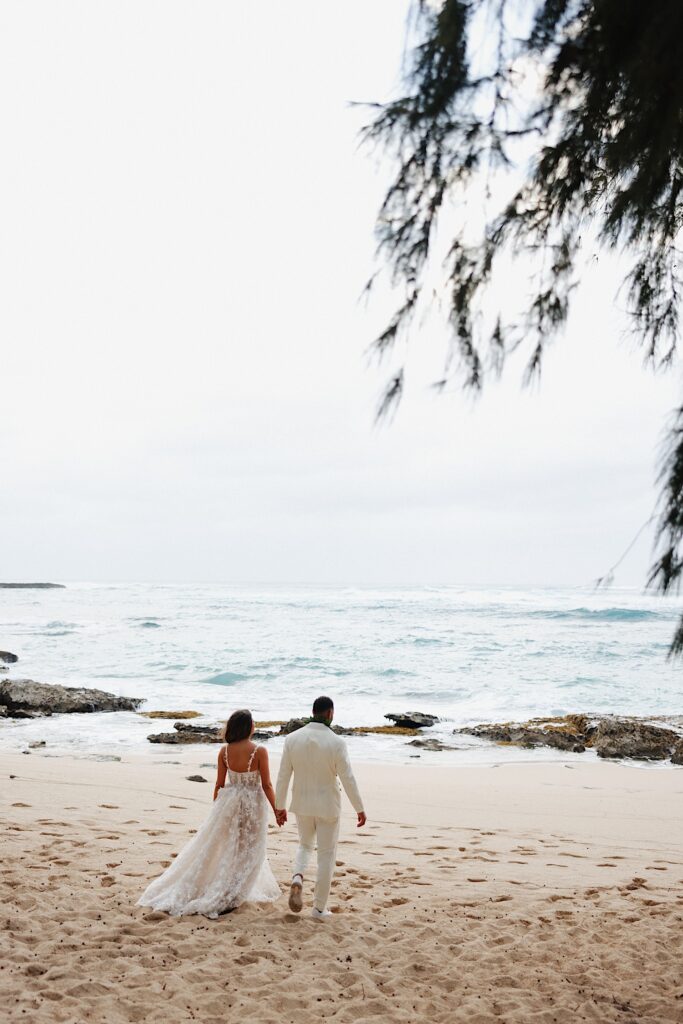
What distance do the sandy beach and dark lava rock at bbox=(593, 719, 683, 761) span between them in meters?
3.96

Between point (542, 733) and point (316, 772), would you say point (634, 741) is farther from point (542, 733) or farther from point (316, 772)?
point (316, 772)

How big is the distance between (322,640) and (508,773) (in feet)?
69.5

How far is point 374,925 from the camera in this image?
5.50 metres

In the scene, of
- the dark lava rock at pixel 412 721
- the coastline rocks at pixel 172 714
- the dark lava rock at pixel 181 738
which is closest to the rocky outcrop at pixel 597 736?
the dark lava rock at pixel 412 721

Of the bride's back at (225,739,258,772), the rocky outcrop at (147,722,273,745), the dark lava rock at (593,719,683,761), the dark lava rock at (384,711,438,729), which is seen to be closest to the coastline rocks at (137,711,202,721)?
the rocky outcrop at (147,722,273,745)

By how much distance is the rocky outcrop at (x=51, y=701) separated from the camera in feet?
54.4

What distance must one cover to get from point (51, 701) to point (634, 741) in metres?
11.8

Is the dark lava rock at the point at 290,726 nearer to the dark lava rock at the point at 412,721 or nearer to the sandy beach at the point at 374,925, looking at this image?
the dark lava rock at the point at 412,721

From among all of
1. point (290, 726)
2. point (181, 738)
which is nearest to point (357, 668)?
point (290, 726)

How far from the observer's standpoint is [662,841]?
848 cm

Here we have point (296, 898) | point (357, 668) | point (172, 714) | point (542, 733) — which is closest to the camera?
point (296, 898)

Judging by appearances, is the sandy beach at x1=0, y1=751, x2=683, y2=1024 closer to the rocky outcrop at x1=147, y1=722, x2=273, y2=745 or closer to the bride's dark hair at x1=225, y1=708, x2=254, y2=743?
the bride's dark hair at x1=225, y1=708, x2=254, y2=743

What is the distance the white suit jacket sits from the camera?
5465 millimetres

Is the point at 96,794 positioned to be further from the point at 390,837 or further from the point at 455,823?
the point at 455,823
